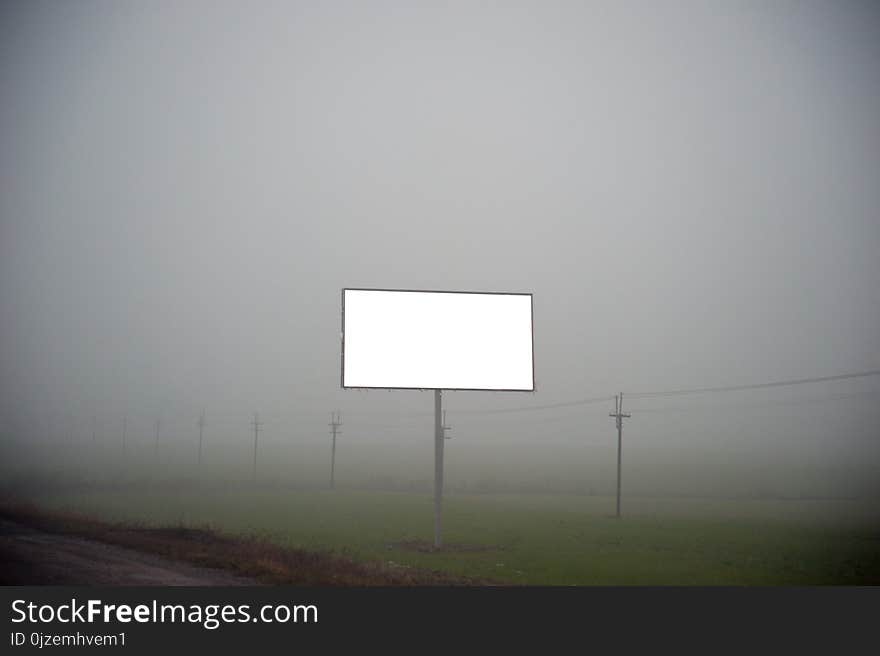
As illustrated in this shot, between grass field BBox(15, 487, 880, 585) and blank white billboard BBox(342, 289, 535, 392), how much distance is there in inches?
168

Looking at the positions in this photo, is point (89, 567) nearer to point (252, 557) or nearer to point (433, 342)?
point (252, 557)

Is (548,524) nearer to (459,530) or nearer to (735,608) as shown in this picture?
(459,530)

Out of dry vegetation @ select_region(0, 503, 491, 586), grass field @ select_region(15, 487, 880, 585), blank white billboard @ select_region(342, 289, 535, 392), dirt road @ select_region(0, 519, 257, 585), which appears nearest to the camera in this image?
dirt road @ select_region(0, 519, 257, 585)

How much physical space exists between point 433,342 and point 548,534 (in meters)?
8.16

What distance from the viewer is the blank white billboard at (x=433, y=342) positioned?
1902 cm

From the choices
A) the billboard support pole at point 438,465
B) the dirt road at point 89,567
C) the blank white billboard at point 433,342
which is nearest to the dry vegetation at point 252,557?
the dirt road at point 89,567

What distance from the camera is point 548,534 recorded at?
23703mm

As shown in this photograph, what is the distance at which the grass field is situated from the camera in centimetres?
1778

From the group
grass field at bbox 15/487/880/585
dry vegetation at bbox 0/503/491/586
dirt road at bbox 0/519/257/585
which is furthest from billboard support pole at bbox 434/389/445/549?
dirt road at bbox 0/519/257/585

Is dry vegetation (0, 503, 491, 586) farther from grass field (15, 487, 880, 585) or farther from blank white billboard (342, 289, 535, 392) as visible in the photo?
blank white billboard (342, 289, 535, 392)

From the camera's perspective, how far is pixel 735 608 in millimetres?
15023

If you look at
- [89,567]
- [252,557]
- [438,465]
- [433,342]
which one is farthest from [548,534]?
[89,567]

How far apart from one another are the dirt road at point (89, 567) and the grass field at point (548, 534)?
12.4 ft

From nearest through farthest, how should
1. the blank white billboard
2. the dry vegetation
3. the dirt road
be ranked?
1. the dirt road
2. the dry vegetation
3. the blank white billboard
